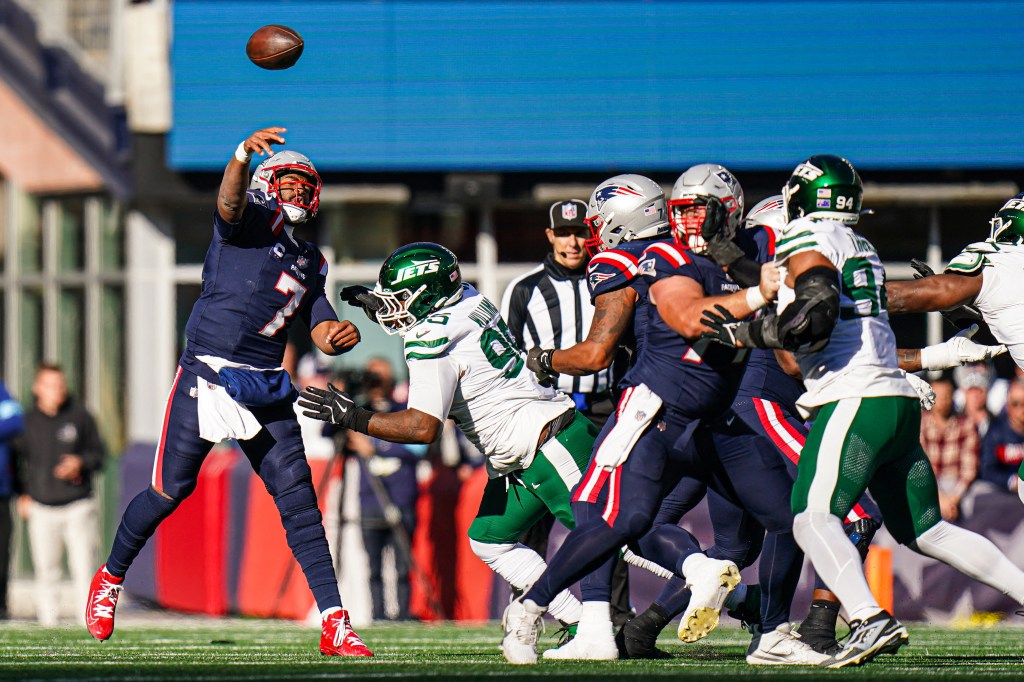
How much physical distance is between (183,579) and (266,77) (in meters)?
4.29

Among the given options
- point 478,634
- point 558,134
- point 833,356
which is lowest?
point 478,634

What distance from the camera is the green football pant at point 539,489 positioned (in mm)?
6840

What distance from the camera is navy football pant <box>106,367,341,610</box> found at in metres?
6.77

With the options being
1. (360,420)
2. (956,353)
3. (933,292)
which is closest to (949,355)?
(956,353)

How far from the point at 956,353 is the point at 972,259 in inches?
17.2

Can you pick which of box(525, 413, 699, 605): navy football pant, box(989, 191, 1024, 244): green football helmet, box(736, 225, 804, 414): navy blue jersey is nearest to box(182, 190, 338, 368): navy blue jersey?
box(525, 413, 699, 605): navy football pant

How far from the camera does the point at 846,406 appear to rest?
5836 mm

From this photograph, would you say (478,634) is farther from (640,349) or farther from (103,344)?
(103,344)

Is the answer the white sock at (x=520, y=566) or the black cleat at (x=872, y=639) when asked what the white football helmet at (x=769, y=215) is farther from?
the black cleat at (x=872, y=639)

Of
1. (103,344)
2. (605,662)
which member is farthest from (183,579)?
(605,662)

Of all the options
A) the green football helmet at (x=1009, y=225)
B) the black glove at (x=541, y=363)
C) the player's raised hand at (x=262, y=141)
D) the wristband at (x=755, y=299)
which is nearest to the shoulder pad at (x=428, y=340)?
the black glove at (x=541, y=363)

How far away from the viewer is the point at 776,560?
6.48 metres

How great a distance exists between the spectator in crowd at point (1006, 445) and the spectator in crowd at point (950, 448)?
11 centimetres

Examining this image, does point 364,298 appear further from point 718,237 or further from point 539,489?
point 718,237
